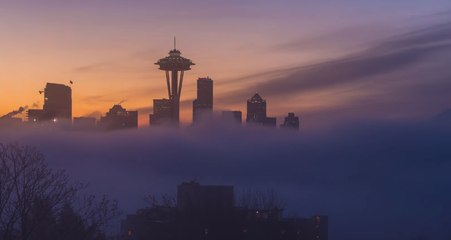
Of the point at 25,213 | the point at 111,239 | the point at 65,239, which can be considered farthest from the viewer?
the point at 111,239

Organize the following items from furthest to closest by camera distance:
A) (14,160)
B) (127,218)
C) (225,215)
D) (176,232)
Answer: (127,218) → (225,215) → (176,232) → (14,160)

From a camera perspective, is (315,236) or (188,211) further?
(315,236)

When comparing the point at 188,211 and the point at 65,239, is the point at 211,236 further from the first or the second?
the point at 65,239

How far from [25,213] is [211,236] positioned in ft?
80.7

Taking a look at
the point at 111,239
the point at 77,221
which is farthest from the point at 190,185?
the point at 77,221

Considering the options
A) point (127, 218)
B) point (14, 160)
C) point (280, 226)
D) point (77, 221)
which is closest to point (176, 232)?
point (280, 226)

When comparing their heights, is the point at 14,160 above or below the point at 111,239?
above

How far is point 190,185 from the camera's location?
57.7 m

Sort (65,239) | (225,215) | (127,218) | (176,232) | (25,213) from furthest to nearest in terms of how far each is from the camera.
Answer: (127,218), (225,215), (176,232), (65,239), (25,213)

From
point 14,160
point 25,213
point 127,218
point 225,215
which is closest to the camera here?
point 25,213

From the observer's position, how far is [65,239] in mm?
21578

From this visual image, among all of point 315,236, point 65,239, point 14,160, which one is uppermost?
point 14,160

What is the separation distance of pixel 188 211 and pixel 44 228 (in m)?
23.5

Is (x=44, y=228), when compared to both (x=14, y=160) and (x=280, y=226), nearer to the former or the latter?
(x=14, y=160)
